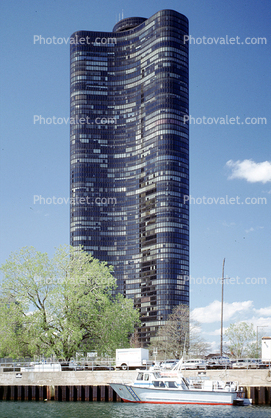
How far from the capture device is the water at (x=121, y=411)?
5219 cm

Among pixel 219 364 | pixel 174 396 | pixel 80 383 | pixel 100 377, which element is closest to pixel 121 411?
pixel 174 396

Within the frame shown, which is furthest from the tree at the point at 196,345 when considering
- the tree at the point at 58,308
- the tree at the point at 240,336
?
the tree at the point at 58,308

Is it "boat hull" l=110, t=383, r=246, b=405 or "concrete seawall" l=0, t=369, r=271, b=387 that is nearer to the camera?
"boat hull" l=110, t=383, r=246, b=405

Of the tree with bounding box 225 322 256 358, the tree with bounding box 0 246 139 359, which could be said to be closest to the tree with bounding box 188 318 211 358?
the tree with bounding box 225 322 256 358

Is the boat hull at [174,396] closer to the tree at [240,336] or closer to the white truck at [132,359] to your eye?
the white truck at [132,359]

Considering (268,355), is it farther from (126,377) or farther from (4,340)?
(4,340)

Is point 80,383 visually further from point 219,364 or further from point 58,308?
point 219,364

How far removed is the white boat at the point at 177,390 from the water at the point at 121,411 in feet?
3.17

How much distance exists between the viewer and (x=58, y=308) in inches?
2864

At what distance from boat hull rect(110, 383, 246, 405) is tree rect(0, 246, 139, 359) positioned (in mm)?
12189

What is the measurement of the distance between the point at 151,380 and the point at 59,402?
11.6 m

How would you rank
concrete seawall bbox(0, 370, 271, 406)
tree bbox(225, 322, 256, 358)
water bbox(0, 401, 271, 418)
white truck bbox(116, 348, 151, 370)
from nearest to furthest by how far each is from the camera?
water bbox(0, 401, 271, 418)
concrete seawall bbox(0, 370, 271, 406)
white truck bbox(116, 348, 151, 370)
tree bbox(225, 322, 256, 358)

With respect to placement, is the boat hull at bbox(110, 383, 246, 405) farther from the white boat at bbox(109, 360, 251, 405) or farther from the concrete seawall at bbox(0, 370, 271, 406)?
the concrete seawall at bbox(0, 370, 271, 406)

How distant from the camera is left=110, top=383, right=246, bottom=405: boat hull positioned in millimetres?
58844
